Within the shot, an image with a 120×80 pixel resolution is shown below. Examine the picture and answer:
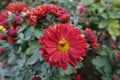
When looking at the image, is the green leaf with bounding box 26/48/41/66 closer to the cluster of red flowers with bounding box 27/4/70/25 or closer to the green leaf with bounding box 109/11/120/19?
the cluster of red flowers with bounding box 27/4/70/25

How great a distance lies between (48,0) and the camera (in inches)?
108

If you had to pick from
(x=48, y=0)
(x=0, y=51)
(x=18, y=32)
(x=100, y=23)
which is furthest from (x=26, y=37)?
(x=100, y=23)

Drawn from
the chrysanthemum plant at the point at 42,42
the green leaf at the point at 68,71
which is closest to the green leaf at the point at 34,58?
the chrysanthemum plant at the point at 42,42

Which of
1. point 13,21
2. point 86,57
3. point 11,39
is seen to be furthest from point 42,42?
point 86,57

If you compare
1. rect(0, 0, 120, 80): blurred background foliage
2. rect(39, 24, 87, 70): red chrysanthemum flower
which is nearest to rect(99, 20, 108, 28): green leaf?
rect(0, 0, 120, 80): blurred background foliage

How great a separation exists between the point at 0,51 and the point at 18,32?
248 millimetres

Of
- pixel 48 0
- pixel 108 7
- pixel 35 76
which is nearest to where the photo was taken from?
pixel 35 76

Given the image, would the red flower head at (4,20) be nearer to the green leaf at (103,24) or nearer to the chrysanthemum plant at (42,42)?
the chrysanthemum plant at (42,42)

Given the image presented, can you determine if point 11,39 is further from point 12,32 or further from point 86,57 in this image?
point 86,57

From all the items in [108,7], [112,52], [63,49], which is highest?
[63,49]

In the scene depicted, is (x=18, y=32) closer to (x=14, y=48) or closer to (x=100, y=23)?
(x=14, y=48)

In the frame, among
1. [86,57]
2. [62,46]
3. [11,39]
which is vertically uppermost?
[62,46]

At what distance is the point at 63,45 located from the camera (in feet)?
6.33

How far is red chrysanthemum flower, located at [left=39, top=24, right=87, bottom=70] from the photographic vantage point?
187 cm
